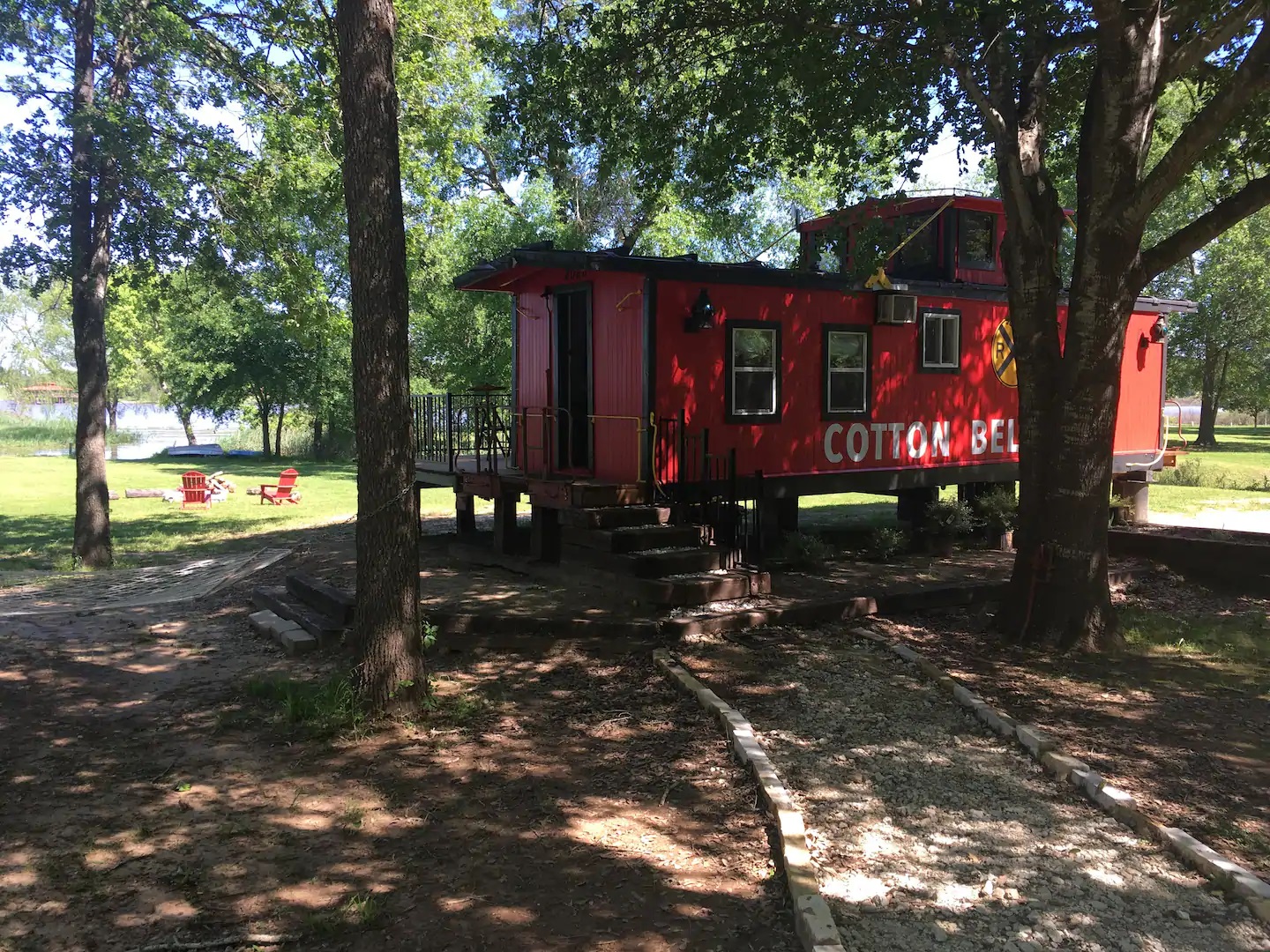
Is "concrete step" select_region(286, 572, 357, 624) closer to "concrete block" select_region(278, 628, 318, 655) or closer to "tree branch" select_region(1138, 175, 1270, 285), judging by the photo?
"concrete block" select_region(278, 628, 318, 655)

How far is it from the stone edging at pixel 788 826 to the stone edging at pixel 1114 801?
1.61m

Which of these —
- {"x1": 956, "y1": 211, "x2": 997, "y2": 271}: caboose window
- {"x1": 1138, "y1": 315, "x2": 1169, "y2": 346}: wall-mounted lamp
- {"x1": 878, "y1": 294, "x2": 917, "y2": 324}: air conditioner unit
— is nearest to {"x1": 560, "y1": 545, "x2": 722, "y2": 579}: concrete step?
{"x1": 878, "y1": 294, "x2": 917, "y2": 324}: air conditioner unit

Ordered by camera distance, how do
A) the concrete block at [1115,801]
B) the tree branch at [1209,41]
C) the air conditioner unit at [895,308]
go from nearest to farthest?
the concrete block at [1115,801]
the tree branch at [1209,41]
the air conditioner unit at [895,308]

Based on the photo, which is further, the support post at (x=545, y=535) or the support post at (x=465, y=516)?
the support post at (x=465, y=516)

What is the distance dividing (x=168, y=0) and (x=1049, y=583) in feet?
48.3

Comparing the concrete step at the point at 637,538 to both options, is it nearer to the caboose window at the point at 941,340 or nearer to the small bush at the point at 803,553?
the small bush at the point at 803,553

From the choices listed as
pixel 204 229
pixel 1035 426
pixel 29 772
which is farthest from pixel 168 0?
pixel 1035 426

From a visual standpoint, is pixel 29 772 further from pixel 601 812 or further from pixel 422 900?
pixel 601 812

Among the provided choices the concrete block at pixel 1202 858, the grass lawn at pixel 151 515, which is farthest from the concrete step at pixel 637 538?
the grass lawn at pixel 151 515

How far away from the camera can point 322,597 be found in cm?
858

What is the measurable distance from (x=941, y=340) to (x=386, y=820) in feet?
33.5

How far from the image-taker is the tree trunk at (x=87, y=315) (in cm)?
1385

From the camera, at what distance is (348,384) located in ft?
121

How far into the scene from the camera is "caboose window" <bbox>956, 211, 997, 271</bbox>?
42.2 feet
